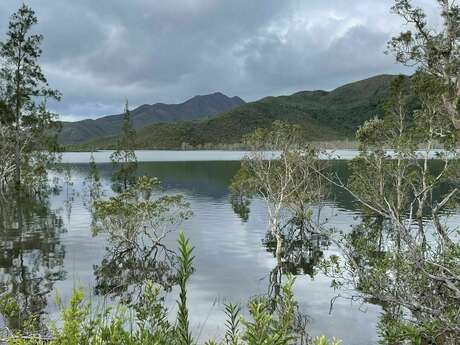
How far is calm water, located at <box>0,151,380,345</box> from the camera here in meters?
23.5

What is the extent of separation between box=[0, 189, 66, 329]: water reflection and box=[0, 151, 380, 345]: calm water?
0.21 feet

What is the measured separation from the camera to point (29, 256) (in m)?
33.4

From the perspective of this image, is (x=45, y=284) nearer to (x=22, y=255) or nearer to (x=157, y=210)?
(x=22, y=255)

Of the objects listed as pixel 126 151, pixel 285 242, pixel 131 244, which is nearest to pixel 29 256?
pixel 131 244

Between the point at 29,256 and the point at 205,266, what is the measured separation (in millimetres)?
13973

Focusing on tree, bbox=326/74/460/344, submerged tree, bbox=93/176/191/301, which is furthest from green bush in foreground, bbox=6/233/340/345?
submerged tree, bbox=93/176/191/301

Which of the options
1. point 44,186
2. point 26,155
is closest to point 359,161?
point 26,155

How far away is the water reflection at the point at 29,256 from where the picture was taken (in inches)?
937

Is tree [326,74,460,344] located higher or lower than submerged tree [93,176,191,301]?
higher

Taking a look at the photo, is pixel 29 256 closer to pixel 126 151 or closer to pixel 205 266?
pixel 205 266

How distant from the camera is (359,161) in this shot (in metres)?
40.8

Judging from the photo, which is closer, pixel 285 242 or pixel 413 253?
pixel 413 253

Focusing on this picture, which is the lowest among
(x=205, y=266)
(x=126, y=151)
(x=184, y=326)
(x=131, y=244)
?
(x=205, y=266)

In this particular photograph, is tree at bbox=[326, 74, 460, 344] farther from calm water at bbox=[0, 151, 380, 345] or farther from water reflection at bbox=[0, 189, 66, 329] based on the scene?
water reflection at bbox=[0, 189, 66, 329]
